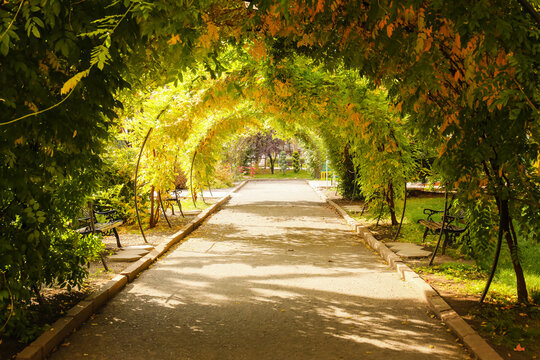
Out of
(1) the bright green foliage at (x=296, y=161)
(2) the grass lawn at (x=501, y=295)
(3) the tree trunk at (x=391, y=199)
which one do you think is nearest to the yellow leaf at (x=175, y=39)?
(2) the grass lawn at (x=501, y=295)

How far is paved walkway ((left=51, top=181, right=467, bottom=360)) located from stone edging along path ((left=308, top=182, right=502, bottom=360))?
4.6 inches

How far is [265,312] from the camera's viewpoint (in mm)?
5289

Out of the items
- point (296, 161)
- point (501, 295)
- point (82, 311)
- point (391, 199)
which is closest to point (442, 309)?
point (501, 295)

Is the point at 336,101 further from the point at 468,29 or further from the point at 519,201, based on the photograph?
the point at 468,29

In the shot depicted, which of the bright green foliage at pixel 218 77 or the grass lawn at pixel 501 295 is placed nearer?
the bright green foliage at pixel 218 77

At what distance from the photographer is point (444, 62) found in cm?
420

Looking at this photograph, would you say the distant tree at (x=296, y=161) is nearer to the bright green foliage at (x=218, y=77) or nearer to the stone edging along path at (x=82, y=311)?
the stone edging along path at (x=82, y=311)

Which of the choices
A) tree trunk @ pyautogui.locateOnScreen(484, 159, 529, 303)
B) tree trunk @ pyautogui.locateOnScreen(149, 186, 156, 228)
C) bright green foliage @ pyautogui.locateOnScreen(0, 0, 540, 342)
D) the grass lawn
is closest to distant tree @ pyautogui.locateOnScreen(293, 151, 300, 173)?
tree trunk @ pyautogui.locateOnScreen(149, 186, 156, 228)

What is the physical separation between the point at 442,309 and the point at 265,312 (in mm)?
1973

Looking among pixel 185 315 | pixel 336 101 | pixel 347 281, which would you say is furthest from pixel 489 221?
pixel 336 101

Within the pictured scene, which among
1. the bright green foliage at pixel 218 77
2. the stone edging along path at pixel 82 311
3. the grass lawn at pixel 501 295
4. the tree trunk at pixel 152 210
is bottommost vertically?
the grass lawn at pixel 501 295

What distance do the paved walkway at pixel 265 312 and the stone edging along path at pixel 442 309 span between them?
117 mm

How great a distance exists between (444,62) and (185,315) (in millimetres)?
3769

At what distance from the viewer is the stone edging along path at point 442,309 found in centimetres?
400
